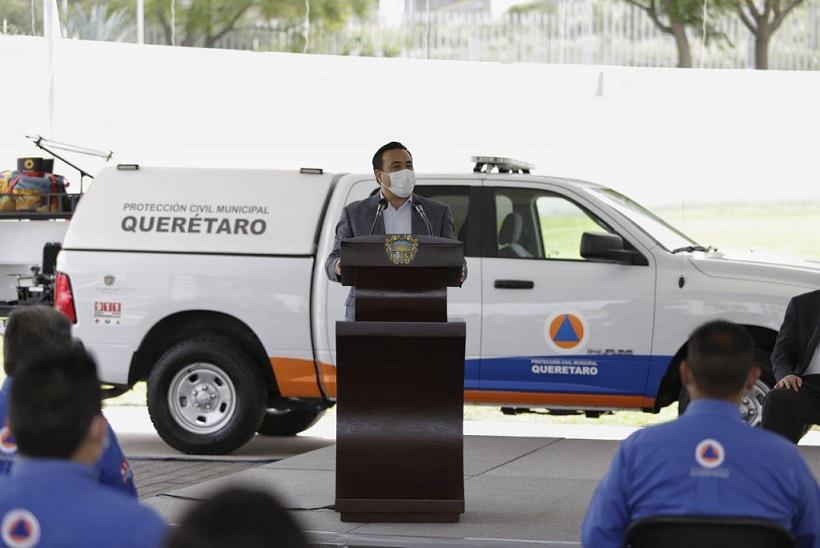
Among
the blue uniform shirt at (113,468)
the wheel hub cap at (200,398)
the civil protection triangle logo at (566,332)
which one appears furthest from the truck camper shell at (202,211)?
the blue uniform shirt at (113,468)

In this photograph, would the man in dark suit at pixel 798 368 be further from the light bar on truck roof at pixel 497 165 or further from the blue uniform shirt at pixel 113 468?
the blue uniform shirt at pixel 113 468

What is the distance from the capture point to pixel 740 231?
19.2m

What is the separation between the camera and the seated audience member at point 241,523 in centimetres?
223

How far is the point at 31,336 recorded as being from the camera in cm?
472

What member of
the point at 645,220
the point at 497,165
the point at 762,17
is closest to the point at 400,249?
the point at 645,220

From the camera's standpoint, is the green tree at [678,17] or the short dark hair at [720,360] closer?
the short dark hair at [720,360]

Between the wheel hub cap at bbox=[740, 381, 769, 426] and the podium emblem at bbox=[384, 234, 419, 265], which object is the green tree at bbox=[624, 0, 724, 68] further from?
the podium emblem at bbox=[384, 234, 419, 265]

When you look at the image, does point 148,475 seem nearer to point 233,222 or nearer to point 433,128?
point 233,222

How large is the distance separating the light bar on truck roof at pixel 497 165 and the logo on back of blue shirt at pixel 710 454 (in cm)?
672

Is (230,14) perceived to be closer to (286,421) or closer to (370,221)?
(286,421)

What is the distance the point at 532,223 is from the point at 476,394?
3.95 ft

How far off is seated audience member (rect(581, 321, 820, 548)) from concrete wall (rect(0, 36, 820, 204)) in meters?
14.6

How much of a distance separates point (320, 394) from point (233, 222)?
131 cm

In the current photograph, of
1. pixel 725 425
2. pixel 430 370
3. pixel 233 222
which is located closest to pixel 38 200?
pixel 233 222
